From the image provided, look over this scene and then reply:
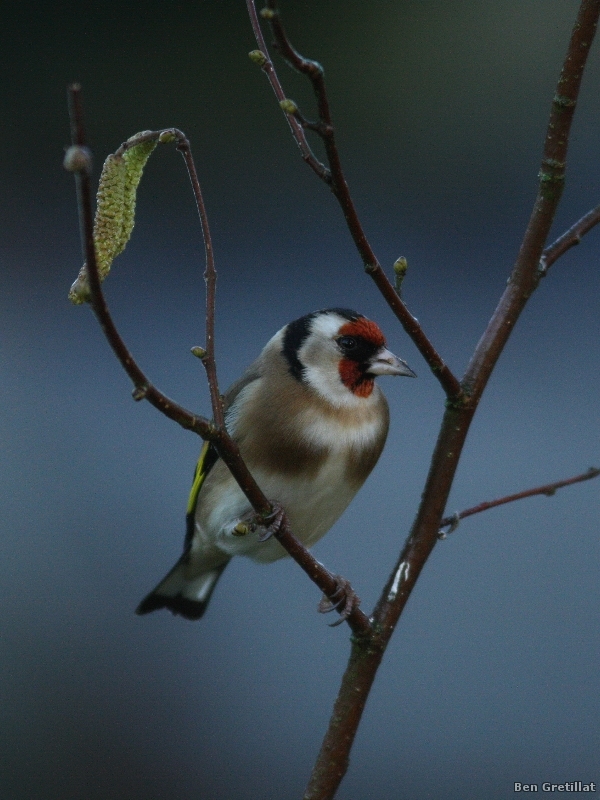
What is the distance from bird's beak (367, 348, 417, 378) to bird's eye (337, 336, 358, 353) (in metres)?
0.05

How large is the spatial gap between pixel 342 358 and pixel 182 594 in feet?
2.59

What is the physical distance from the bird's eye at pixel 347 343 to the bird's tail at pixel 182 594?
71 centimetres

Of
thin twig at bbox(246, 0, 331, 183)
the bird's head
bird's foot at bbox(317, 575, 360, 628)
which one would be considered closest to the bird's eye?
the bird's head

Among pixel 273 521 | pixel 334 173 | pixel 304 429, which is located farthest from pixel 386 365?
pixel 334 173

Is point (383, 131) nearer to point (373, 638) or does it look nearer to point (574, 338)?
point (574, 338)

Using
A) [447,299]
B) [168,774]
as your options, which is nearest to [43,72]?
[447,299]

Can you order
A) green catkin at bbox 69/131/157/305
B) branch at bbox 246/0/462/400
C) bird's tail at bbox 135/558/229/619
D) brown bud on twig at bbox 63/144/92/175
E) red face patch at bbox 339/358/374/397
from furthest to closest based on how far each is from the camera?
bird's tail at bbox 135/558/229/619 → red face patch at bbox 339/358/374/397 → green catkin at bbox 69/131/157/305 → branch at bbox 246/0/462/400 → brown bud on twig at bbox 63/144/92/175

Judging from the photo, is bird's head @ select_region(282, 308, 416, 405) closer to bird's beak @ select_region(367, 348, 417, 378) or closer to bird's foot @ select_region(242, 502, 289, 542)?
bird's beak @ select_region(367, 348, 417, 378)

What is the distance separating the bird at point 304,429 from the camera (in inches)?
79.4

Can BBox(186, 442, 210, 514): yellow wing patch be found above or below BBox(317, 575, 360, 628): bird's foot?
above

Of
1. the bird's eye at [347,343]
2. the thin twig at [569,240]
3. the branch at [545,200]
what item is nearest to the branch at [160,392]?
the branch at [545,200]

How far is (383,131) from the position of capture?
4234mm

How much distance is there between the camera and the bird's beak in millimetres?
2008

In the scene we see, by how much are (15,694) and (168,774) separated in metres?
0.60
